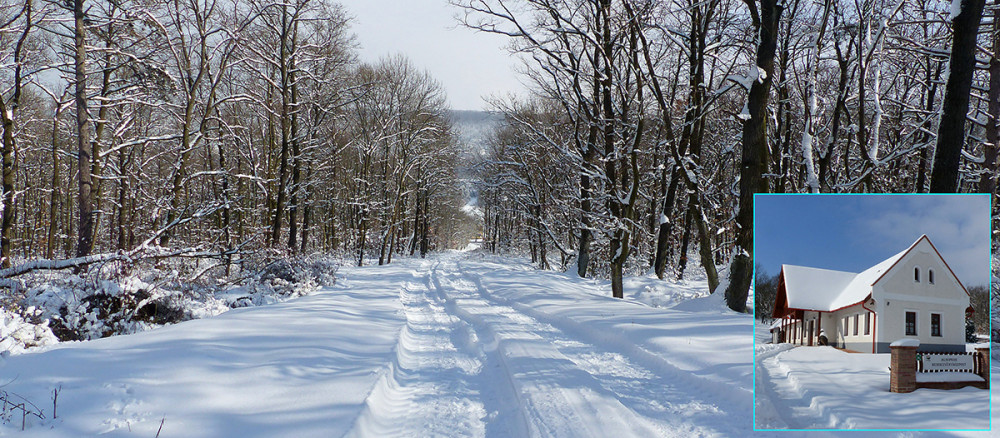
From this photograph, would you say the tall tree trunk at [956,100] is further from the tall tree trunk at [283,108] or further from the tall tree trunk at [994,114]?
the tall tree trunk at [283,108]

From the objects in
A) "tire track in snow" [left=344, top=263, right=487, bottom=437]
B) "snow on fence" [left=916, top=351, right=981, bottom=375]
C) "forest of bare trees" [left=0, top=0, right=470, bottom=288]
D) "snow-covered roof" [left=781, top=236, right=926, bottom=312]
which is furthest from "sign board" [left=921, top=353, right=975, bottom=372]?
"forest of bare trees" [left=0, top=0, right=470, bottom=288]

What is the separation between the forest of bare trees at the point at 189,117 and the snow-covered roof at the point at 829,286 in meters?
9.43

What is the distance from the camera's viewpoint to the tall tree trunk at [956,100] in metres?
5.70

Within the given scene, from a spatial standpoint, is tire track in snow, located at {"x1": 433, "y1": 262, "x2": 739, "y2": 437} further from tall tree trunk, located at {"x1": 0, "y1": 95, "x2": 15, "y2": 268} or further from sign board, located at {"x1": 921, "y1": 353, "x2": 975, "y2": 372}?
tall tree trunk, located at {"x1": 0, "y1": 95, "x2": 15, "y2": 268}

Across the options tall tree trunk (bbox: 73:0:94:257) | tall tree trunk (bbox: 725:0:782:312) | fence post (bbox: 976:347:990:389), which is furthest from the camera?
tall tree trunk (bbox: 73:0:94:257)

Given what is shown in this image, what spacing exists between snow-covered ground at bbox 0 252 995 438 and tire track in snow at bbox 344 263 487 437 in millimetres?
20

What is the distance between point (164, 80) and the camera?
14711 millimetres

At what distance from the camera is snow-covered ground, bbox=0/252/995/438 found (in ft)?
12.5

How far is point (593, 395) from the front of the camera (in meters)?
5.02

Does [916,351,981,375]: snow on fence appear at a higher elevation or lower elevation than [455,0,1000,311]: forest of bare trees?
lower

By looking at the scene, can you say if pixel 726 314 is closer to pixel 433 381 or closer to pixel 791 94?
pixel 433 381

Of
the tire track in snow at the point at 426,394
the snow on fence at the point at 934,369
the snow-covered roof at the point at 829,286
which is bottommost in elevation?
the tire track in snow at the point at 426,394

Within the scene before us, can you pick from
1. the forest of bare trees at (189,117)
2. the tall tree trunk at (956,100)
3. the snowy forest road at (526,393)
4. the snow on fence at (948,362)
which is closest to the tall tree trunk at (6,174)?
the forest of bare trees at (189,117)

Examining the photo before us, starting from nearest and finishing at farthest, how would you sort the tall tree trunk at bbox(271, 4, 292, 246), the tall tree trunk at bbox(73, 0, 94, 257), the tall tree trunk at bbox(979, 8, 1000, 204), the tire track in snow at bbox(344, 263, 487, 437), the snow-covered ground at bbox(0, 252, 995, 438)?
the snow-covered ground at bbox(0, 252, 995, 438), the tire track in snow at bbox(344, 263, 487, 437), the tall tree trunk at bbox(979, 8, 1000, 204), the tall tree trunk at bbox(73, 0, 94, 257), the tall tree trunk at bbox(271, 4, 292, 246)
